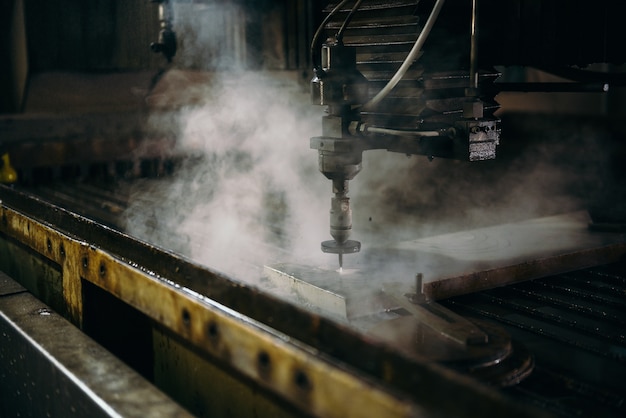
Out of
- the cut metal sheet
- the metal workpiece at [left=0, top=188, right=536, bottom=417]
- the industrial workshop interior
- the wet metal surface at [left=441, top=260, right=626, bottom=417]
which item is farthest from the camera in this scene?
the cut metal sheet

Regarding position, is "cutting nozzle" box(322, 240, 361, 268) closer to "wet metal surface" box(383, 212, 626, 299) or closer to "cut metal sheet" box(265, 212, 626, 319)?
"cut metal sheet" box(265, 212, 626, 319)

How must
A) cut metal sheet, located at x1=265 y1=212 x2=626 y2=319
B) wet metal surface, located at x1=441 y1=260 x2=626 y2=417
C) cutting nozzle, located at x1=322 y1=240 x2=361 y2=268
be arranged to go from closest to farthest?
wet metal surface, located at x1=441 y1=260 x2=626 y2=417
cut metal sheet, located at x1=265 y1=212 x2=626 y2=319
cutting nozzle, located at x1=322 y1=240 x2=361 y2=268

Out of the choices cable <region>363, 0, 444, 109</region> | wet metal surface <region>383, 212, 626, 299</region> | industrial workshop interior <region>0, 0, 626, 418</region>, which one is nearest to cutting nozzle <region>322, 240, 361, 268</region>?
industrial workshop interior <region>0, 0, 626, 418</region>

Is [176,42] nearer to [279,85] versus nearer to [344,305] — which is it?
[279,85]

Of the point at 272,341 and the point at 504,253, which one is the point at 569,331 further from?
the point at 272,341

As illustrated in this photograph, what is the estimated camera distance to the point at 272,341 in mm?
1263

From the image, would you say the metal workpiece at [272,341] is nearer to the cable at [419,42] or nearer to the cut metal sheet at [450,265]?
the cut metal sheet at [450,265]

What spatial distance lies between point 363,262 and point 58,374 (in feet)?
3.82

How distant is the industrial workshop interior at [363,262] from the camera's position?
140 cm

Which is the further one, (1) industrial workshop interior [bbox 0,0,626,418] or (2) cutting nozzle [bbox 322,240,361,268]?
(2) cutting nozzle [bbox 322,240,361,268]

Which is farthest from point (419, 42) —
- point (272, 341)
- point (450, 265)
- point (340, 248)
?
point (272, 341)

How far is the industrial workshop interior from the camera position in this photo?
140cm

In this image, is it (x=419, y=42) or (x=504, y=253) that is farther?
(x=504, y=253)

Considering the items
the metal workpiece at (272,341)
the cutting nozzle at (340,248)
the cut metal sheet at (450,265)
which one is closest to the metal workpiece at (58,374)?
the metal workpiece at (272,341)
